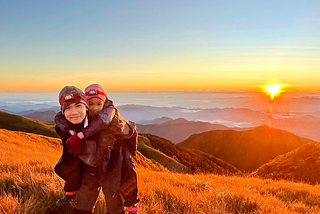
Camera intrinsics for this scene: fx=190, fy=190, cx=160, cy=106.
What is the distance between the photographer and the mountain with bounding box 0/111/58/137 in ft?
144

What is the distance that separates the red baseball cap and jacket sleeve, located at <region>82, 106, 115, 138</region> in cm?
24

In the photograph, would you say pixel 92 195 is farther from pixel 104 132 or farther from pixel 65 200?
pixel 104 132

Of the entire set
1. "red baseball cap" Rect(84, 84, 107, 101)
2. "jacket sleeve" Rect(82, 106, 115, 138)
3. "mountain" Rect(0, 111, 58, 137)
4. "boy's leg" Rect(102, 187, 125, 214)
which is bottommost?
"mountain" Rect(0, 111, 58, 137)

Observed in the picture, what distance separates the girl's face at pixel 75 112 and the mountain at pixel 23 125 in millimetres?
46793

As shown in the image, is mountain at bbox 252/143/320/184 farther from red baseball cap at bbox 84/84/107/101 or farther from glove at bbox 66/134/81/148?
glove at bbox 66/134/81/148

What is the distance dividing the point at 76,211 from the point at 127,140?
1.23 meters

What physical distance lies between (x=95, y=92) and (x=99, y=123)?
1.58 ft

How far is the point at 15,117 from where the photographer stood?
167 ft

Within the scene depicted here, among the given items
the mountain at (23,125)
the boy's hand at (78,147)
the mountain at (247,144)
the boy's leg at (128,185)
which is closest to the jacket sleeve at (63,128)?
the boy's hand at (78,147)

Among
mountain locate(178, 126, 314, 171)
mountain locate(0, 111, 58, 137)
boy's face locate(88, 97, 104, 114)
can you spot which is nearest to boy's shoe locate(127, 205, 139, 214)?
boy's face locate(88, 97, 104, 114)

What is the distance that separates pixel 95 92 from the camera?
2.66 metres

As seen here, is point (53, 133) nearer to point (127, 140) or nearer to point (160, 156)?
point (160, 156)

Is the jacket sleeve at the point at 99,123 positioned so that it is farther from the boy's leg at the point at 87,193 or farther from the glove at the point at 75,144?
the boy's leg at the point at 87,193

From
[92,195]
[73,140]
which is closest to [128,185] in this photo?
[92,195]
